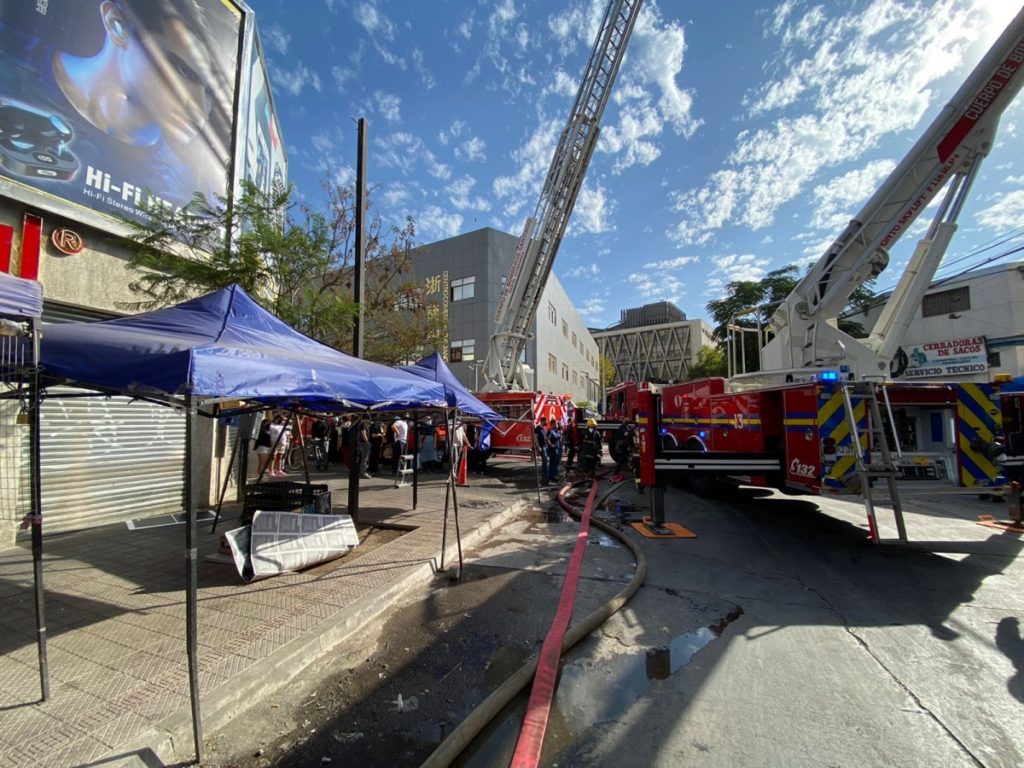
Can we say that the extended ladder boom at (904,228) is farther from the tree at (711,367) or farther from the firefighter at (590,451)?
the tree at (711,367)

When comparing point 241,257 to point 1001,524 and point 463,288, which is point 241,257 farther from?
point 463,288

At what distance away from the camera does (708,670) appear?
12.2 ft

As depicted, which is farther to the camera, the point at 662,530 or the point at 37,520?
the point at 662,530

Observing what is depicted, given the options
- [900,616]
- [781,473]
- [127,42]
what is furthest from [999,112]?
[127,42]

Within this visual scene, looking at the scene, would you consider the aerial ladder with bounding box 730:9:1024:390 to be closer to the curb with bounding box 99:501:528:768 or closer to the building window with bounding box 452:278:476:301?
the curb with bounding box 99:501:528:768

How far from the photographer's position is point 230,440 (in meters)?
9.70

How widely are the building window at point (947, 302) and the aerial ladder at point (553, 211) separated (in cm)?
1886

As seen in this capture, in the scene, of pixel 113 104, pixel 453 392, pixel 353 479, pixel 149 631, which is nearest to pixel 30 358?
pixel 149 631

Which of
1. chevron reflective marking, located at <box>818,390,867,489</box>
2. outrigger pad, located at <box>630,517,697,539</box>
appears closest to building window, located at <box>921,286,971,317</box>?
chevron reflective marking, located at <box>818,390,867,489</box>

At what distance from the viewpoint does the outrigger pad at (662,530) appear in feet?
24.8

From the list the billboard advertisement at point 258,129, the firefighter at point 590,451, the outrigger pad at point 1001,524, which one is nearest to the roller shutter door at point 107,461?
the billboard advertisement at point 258,129

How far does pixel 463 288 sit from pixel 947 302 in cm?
2559

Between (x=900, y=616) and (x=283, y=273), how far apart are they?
8.46m

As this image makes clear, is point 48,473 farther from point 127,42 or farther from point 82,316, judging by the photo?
point 127,42
